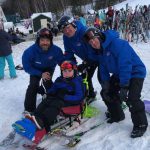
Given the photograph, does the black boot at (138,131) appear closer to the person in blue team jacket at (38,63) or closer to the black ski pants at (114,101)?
the black ski pants at (114,101)

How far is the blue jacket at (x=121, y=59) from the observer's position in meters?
4.45

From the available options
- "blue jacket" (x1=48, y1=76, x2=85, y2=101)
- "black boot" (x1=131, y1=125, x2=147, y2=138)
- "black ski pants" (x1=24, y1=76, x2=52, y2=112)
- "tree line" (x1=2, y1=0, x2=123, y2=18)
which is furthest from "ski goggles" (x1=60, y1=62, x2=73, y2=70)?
"tree line" (x1=2, y1=0, x2=123, y2=18)

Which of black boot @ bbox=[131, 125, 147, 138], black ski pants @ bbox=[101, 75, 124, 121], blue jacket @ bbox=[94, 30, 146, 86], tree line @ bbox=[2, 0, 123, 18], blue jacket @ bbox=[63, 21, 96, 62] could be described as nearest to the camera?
blue jacket @ bbox=[94, 30, 146, 86]

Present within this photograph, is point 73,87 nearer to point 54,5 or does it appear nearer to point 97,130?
point 97,130

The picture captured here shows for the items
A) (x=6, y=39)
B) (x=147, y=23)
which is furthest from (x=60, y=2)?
(x=6, y=39)

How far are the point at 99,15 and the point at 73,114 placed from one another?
1250 centimetres

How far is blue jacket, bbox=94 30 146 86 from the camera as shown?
4.45 m

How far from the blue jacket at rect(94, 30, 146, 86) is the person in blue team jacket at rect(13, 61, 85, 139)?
1.78ft

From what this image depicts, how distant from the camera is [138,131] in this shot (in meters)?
4.58

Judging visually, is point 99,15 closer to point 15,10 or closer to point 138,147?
point 138,147

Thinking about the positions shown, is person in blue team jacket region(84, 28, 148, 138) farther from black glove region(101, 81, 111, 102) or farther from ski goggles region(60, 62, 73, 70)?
ski goggles region(60, 62, 73, 70)

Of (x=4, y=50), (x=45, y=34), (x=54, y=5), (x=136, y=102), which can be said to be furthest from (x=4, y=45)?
(x=54, y=5)

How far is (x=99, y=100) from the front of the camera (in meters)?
6.27

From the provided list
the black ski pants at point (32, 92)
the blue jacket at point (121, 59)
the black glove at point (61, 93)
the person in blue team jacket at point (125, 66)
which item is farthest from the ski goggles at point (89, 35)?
the black ski pants at point (32, 92)
